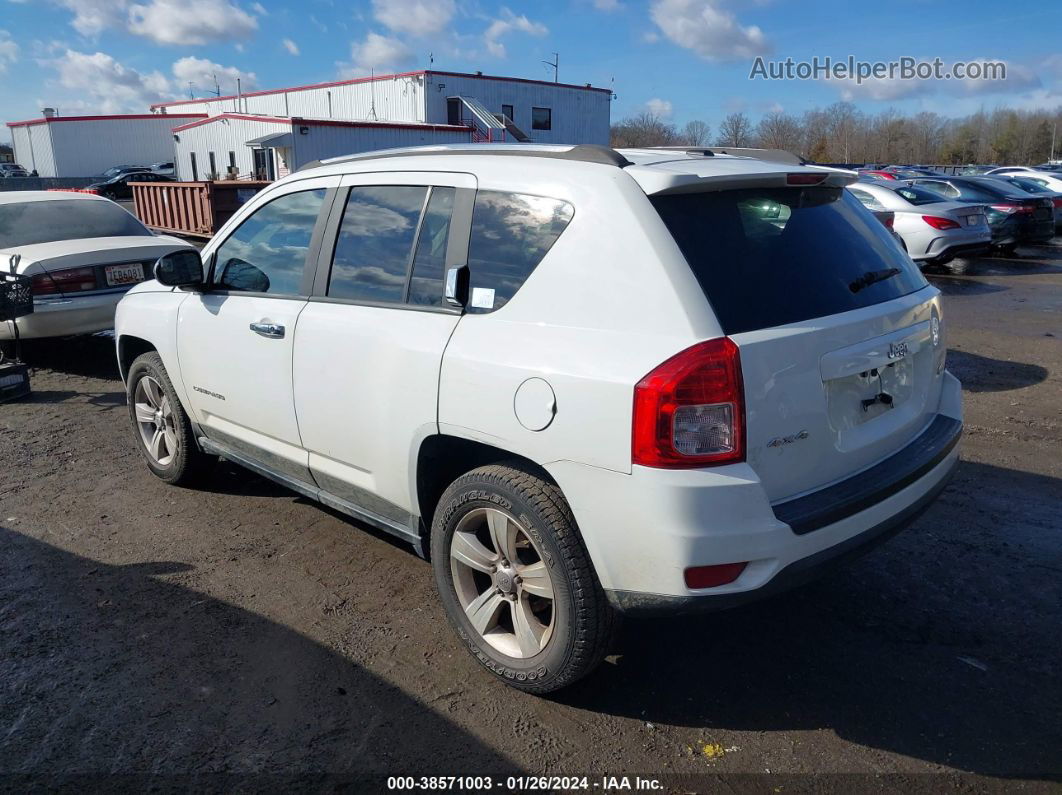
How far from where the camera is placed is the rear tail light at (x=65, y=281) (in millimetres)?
7414

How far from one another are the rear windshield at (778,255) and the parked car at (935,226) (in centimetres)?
1248

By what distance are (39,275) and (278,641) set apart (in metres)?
5.57

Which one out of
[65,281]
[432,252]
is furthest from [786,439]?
[65,281]

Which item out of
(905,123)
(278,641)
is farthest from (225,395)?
(905,123)

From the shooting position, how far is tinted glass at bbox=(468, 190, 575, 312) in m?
2.95

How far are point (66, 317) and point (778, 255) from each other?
680 centimetres

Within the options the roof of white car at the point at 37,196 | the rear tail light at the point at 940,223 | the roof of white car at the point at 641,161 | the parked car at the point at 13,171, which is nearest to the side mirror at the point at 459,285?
the roof of white car at the point at 641,161

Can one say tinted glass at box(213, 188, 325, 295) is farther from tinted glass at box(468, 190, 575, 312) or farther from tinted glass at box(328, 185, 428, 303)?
tinted glass at box(468, 190, 575, 312)

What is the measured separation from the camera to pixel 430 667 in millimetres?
3271

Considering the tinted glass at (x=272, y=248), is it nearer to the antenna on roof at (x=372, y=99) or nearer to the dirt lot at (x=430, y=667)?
the dirt lot at (x=430, y=667)

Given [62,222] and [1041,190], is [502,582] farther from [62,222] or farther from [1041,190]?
[1041,190]

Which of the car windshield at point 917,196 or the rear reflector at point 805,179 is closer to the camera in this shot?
the rear reflector at point 805,179

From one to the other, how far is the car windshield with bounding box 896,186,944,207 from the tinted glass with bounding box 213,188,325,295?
1369 cm

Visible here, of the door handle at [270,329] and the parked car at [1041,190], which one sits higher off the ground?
the parked car at [1041,190]
